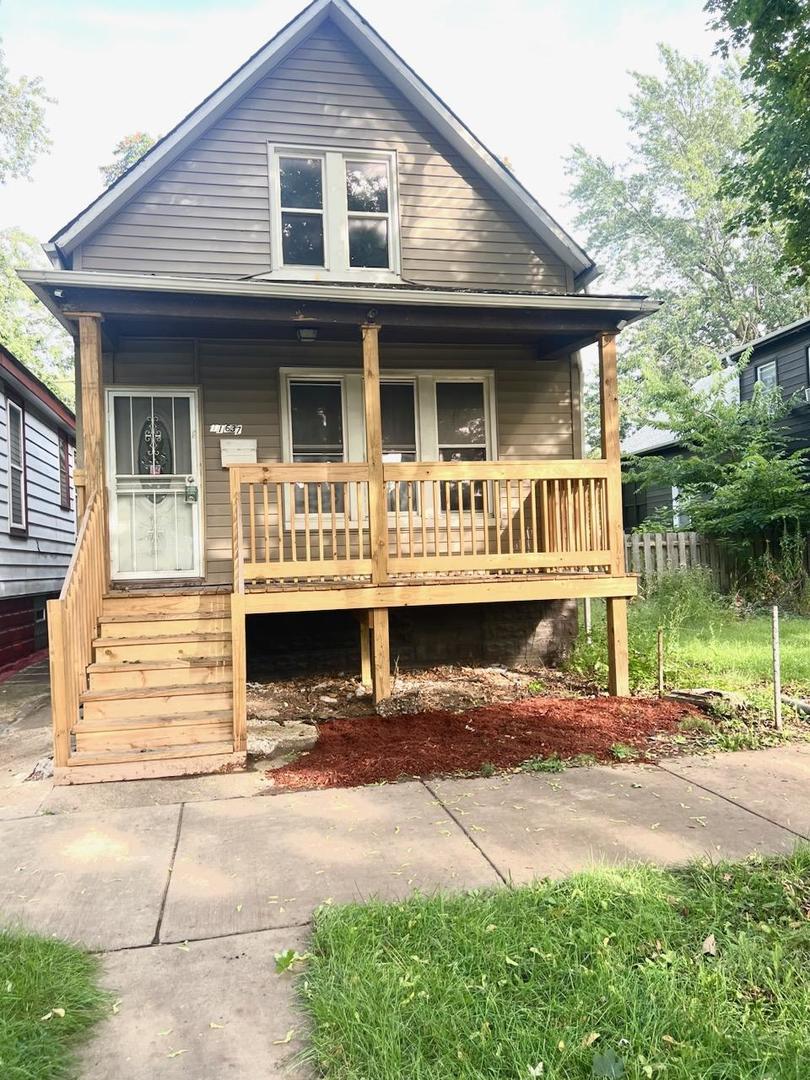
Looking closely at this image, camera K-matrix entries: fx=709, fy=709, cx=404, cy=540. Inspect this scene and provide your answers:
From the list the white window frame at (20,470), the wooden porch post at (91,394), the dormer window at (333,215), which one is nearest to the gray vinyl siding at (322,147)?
the dormer window at (333,215)

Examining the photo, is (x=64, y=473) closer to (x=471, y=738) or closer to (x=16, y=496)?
(x=16, y=496)

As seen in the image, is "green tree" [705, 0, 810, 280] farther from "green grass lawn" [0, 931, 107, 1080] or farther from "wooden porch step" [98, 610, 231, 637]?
"green grass lawn" [0, 931, 107, 1080]

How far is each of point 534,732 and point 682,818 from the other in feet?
6.20

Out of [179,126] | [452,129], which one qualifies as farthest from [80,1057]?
[452,129]

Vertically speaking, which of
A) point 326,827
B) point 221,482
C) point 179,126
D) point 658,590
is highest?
point 179,126

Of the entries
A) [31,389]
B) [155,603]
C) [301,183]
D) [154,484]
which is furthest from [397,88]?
[155,603]

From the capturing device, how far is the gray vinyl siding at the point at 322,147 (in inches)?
334

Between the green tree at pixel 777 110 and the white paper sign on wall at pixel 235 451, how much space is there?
753cm

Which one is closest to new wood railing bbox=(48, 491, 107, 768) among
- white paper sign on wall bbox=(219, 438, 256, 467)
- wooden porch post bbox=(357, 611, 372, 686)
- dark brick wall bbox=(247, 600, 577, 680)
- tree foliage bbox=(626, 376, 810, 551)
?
white paper sign on wall bbox=(219, 438, 256, 467)

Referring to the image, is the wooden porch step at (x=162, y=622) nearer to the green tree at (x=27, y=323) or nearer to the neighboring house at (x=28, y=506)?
the neighboring house at (x=28, y=506)

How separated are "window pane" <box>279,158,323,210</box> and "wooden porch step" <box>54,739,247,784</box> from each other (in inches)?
266

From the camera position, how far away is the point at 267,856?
3.68m

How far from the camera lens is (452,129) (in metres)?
8.98

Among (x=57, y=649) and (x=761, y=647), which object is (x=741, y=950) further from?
(x=761, y=647)
